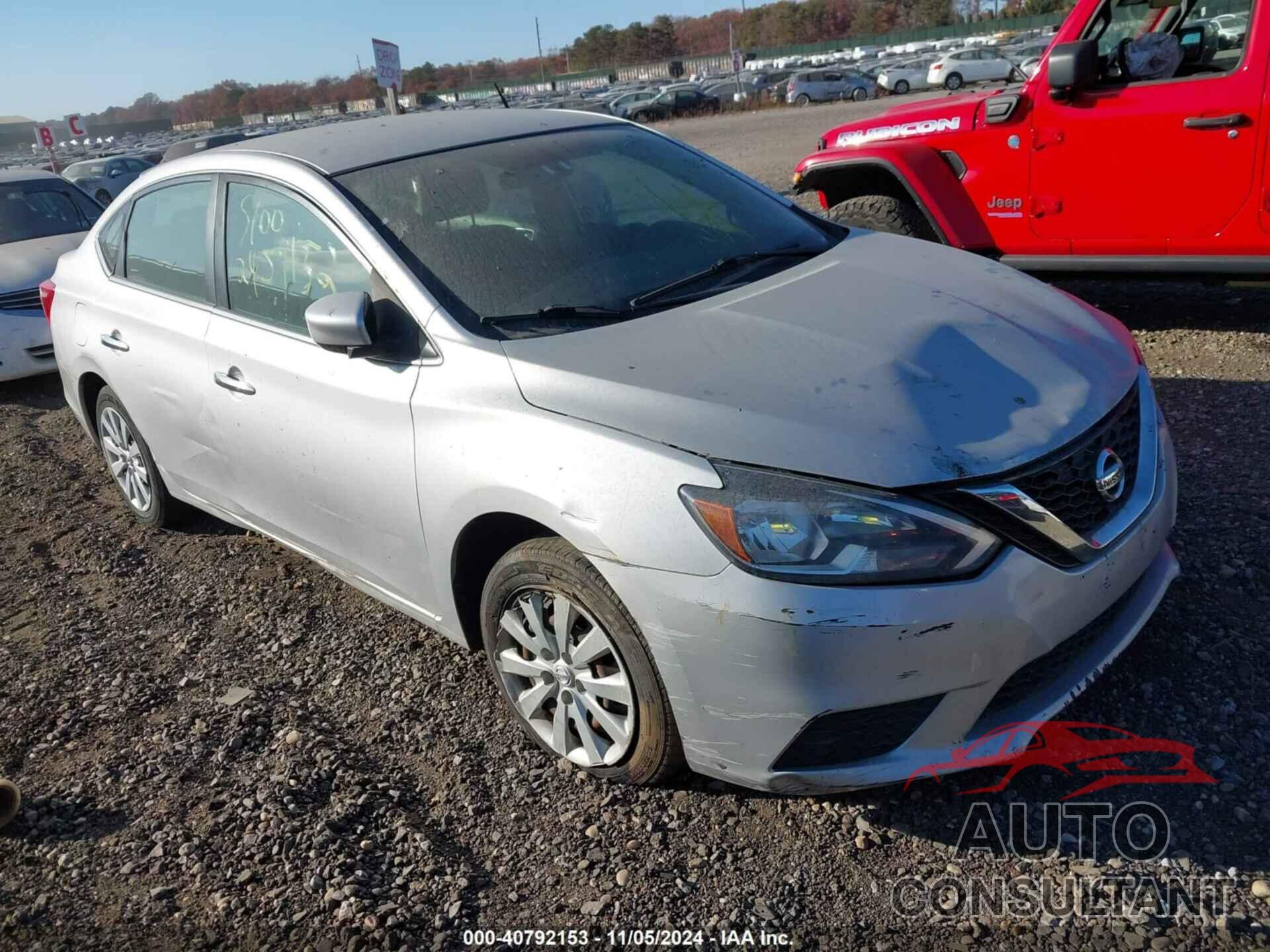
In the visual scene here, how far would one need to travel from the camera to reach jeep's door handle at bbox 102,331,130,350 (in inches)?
166

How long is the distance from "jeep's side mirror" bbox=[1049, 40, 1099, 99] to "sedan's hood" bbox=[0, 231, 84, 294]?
22.5 feet

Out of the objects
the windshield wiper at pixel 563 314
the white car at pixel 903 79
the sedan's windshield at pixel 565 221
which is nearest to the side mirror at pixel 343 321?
the sedan's windshield at pixel 565 221

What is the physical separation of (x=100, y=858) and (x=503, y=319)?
1847 mm

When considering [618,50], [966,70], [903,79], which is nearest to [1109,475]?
[966,70]

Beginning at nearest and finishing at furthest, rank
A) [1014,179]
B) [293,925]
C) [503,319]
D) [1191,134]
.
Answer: [293,925]
[503,319]
[1191,134]
[1014,179]

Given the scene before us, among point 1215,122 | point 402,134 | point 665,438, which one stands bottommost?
point 665,438

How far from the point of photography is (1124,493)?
101 inches

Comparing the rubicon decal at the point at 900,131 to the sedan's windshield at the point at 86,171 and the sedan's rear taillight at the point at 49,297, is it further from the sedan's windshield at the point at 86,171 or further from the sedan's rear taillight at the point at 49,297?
the sedan's windshield at the point at 86,171

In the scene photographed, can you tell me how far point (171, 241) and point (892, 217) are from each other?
160 inches

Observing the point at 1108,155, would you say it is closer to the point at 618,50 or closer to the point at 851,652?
the point at 851,652

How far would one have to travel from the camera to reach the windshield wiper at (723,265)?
9.93 ft

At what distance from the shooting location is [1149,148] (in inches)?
202

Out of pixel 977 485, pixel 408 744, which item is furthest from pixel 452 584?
pixel 977 485

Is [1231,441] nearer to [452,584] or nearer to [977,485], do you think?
[977,485]
